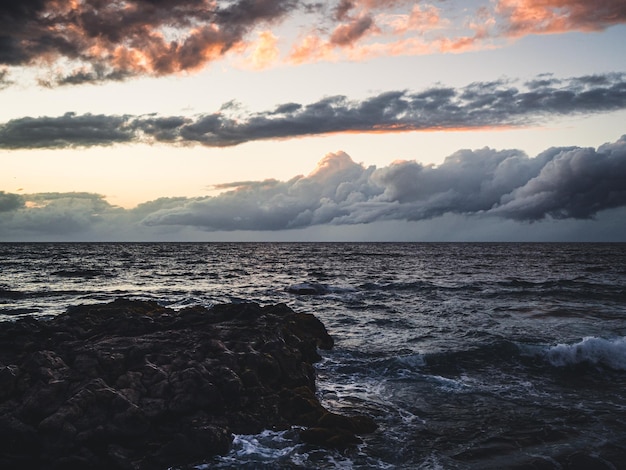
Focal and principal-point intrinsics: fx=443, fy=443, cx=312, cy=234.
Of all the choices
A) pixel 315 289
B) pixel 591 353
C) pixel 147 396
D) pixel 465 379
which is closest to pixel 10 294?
pixel 315 289

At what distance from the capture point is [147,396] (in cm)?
1104

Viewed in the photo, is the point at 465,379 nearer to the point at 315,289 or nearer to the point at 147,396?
the point at 147,396

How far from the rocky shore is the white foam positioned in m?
10.6

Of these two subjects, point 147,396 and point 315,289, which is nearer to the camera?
point 147,396

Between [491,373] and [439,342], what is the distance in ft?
14.9

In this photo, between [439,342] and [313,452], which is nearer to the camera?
[313,452]

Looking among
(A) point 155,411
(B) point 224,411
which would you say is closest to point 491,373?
(B) point 224,411

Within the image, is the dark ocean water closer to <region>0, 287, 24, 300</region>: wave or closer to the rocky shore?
<region>0, 287, 24, 300</region>: wave

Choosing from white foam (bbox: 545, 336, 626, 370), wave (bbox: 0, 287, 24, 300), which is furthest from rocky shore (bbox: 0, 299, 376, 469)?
wave (bbox: 0, 287, 24, 300)

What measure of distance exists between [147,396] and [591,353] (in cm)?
1723

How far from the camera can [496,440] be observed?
10789 millimetres

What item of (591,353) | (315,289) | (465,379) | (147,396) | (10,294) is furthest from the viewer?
(315,289)

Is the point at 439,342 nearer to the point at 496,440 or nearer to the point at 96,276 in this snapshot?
the point at 496,440

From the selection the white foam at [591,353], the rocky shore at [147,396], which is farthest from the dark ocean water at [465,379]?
the rocky shore at [147,396]
